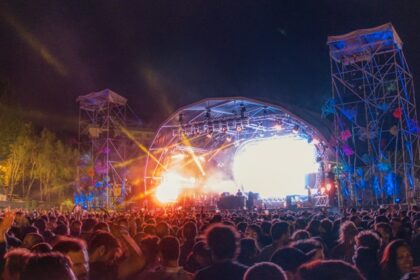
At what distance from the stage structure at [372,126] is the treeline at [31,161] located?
85.2 feet

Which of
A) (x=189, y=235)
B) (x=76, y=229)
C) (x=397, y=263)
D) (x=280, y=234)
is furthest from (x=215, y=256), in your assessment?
(x=76, y=229)

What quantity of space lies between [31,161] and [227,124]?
2203 cm

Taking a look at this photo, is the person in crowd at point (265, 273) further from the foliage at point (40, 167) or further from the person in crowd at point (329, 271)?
the foliage at point (40, 167)

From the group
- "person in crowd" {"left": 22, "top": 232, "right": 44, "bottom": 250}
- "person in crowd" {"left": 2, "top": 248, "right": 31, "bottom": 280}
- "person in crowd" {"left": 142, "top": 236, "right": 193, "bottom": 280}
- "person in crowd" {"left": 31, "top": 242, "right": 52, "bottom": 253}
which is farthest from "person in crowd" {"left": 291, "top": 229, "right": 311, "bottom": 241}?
"person in crowd" {"left": 2, "top": 248, "right": 31, "bottom": 280}

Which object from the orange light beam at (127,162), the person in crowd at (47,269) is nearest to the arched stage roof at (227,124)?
the orange light beam at (127,162)

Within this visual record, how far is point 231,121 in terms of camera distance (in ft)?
105

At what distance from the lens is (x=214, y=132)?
3675cm

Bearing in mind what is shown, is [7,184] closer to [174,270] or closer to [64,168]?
[64,168]

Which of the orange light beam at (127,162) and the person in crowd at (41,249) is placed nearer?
the person in crowd at (41,249)

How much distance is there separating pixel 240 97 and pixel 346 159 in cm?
881

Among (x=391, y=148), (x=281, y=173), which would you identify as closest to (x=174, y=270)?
(x=391, y=148)

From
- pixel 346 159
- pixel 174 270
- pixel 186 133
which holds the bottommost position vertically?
pixel 174 270

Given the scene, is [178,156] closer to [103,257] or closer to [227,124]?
[227,124]

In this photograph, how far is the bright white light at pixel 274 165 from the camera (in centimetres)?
3659
